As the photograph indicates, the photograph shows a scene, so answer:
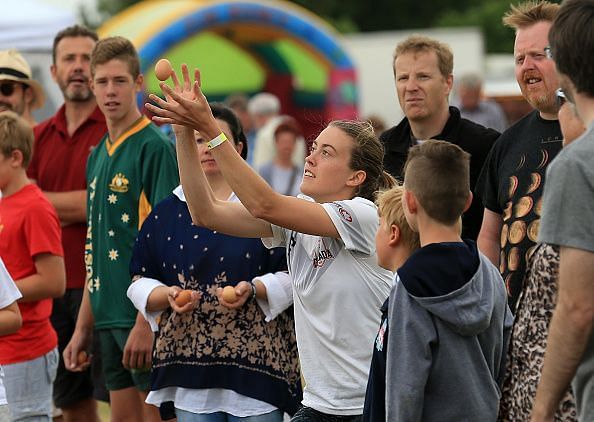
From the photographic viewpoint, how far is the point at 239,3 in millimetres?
18719

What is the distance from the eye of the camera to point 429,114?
5766 millimetres

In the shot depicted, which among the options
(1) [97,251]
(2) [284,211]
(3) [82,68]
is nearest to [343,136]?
(2) [284,211]

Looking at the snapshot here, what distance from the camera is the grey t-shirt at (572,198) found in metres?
3.14

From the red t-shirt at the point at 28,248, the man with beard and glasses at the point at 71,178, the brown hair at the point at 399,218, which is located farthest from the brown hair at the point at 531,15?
the man with beard and glasses at the point at 71,178

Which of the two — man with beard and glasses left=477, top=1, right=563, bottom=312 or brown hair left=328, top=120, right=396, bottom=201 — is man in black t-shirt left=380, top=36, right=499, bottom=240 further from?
brown hair left=328, top=120, right=396, bottom=201

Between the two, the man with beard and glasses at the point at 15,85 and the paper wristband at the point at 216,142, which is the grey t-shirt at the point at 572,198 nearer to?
the paper wristband at the point at 216,142

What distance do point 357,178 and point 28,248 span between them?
7.03ft

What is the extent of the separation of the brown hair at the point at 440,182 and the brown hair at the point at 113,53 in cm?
286

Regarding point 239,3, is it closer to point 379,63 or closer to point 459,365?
point 379,63

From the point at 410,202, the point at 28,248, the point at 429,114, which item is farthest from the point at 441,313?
the point at 28,248

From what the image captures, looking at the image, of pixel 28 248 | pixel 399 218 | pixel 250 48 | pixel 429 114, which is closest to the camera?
pixel 399 218

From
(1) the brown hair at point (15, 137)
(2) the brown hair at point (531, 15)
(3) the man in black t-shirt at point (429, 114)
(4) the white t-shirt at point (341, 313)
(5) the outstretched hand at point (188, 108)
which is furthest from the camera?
(1) the brown hair at point (15, 137)

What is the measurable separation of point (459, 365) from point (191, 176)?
4.39 feet

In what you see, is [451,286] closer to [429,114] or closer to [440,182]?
[440,182]
